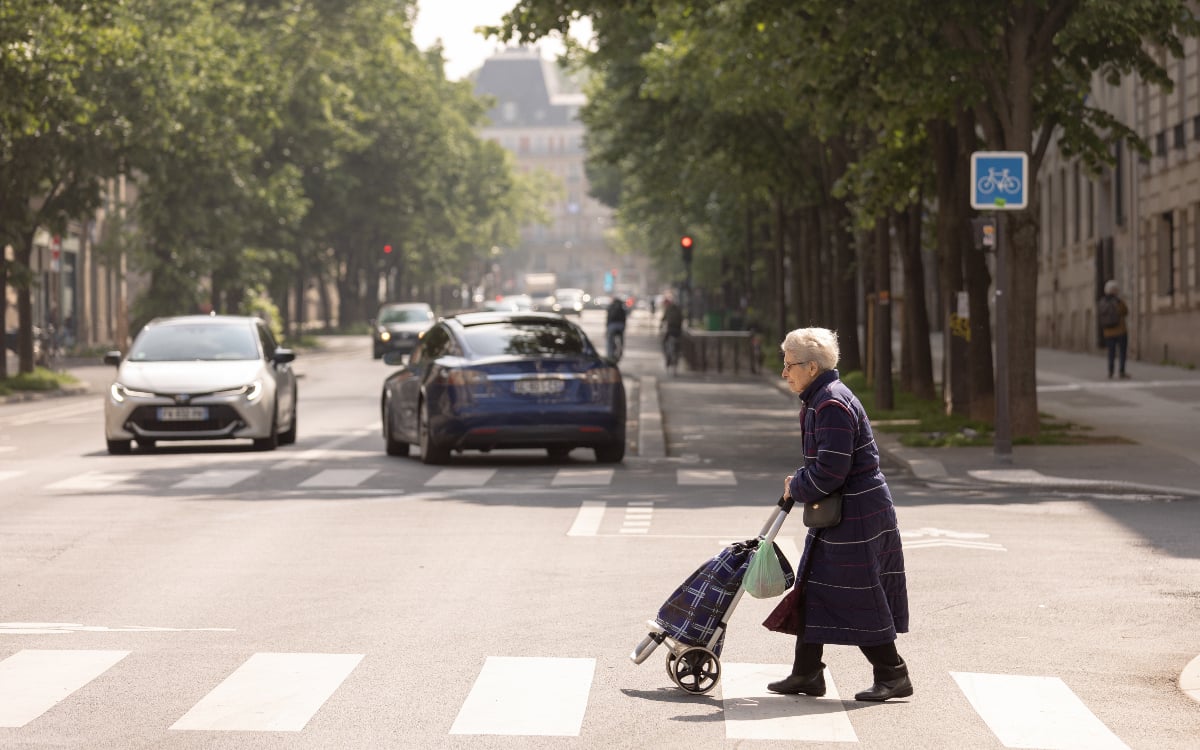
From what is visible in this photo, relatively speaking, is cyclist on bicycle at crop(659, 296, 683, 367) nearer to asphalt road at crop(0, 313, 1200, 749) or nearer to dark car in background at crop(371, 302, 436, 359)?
dark car in background at crop(371, 302, 436, 359)

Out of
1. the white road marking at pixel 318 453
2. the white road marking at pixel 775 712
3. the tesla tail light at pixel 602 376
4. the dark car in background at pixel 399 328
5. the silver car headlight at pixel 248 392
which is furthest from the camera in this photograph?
the dark car in background at pixel 399 328

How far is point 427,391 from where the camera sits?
21.6 m

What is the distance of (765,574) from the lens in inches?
330

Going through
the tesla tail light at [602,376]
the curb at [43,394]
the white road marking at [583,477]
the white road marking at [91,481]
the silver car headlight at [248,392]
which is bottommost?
the curb at [43,394]

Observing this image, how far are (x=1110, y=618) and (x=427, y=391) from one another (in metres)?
11.5

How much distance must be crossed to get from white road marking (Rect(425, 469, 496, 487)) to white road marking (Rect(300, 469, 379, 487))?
0.63m

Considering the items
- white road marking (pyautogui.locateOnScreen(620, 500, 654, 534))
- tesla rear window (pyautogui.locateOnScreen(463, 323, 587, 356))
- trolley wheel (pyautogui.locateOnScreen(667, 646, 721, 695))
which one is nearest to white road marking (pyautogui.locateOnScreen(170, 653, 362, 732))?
trolley wheel (pyautogui.locateOnScreen(667, 646, 721, 695))

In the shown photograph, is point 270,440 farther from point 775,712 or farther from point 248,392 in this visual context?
point 775,712

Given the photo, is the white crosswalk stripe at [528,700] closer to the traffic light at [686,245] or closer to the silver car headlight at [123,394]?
the silver car headlight at [123,394]

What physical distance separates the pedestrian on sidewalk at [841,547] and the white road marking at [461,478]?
1098 cm

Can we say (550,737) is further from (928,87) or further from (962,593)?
(928,87)

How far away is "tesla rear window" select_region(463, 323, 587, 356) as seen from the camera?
71.0ft

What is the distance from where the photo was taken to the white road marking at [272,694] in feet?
25.9

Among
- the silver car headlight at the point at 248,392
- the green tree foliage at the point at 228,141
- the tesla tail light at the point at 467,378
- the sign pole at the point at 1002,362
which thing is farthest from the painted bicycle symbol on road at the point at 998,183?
the green tree foliage at the point at 228,141
